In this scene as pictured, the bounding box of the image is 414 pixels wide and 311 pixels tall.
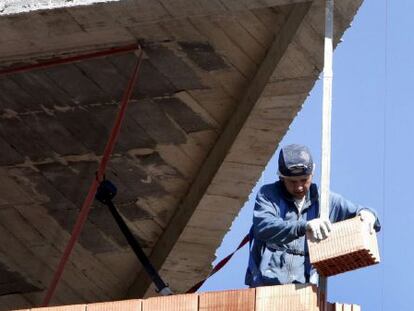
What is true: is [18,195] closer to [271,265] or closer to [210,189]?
[210,189]

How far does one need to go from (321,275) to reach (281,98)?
11.9 feet

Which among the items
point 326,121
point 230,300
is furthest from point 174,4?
point 230,300

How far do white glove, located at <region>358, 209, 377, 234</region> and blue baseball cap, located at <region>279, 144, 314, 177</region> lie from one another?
555 millimetres

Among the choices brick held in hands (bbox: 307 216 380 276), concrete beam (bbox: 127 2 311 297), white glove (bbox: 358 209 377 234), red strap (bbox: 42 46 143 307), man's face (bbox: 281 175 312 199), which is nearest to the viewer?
brick held in hands (bbox: 307 216 380 276)

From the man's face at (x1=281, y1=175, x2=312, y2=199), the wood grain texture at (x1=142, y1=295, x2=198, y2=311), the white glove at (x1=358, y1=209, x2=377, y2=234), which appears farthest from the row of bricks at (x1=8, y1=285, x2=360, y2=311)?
the man's face at (x1=281, y1=175, x2=312, y2=199)

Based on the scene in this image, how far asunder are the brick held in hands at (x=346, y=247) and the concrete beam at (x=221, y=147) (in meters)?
3.13

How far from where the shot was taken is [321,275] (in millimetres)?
19047

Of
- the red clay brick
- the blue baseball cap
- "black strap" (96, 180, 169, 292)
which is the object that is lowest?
the red clay brick

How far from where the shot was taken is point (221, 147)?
76.9ft

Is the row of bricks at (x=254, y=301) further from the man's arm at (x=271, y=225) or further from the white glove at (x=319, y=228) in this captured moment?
the man's arm at (x=271, y=225)

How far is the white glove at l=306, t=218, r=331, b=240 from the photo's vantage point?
1873 centimetres

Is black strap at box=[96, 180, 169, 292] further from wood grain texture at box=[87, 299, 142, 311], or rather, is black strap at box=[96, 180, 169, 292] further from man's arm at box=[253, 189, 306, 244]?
wood grain texture at box=[87, 299, 142, 311]

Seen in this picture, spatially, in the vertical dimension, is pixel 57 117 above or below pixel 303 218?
above

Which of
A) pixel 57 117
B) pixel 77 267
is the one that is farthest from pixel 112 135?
pixel 77 267
